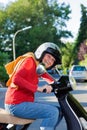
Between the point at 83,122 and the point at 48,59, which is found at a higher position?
the point at 48,59

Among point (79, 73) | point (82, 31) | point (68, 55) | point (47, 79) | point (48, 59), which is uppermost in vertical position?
point (82, 31)

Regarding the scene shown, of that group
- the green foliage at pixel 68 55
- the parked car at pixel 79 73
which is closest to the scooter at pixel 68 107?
the parked car at pixel 79 73

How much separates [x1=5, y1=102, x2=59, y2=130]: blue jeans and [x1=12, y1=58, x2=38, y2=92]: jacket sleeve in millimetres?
171

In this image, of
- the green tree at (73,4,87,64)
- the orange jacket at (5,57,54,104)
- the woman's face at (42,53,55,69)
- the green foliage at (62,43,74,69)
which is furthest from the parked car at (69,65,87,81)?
the green foliage at (62,43,74,69)

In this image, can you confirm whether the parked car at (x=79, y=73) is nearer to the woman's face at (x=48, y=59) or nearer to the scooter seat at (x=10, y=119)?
the woman's face at (x=48, y=59)

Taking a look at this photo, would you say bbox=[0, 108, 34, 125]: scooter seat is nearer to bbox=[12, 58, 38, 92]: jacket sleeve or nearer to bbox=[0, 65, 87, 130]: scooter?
bbox=[0, 65, 87, 130]: scooter

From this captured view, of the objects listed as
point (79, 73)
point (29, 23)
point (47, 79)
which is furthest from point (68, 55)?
point (47, 79)

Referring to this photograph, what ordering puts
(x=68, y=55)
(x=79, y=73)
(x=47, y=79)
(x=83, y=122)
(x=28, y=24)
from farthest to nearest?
(x=68, y=55), (x=28, y=24), (x=79, y=73), (x=47, y=79), (x=83, y=122)

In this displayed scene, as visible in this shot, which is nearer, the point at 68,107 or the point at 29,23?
the point at 68,107

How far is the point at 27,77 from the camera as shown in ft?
14.9

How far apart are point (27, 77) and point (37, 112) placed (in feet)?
1.13

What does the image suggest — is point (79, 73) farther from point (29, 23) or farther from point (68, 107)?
point (68, 107)

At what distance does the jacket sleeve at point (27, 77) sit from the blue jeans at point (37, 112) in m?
0.17

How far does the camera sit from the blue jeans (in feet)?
14.9
